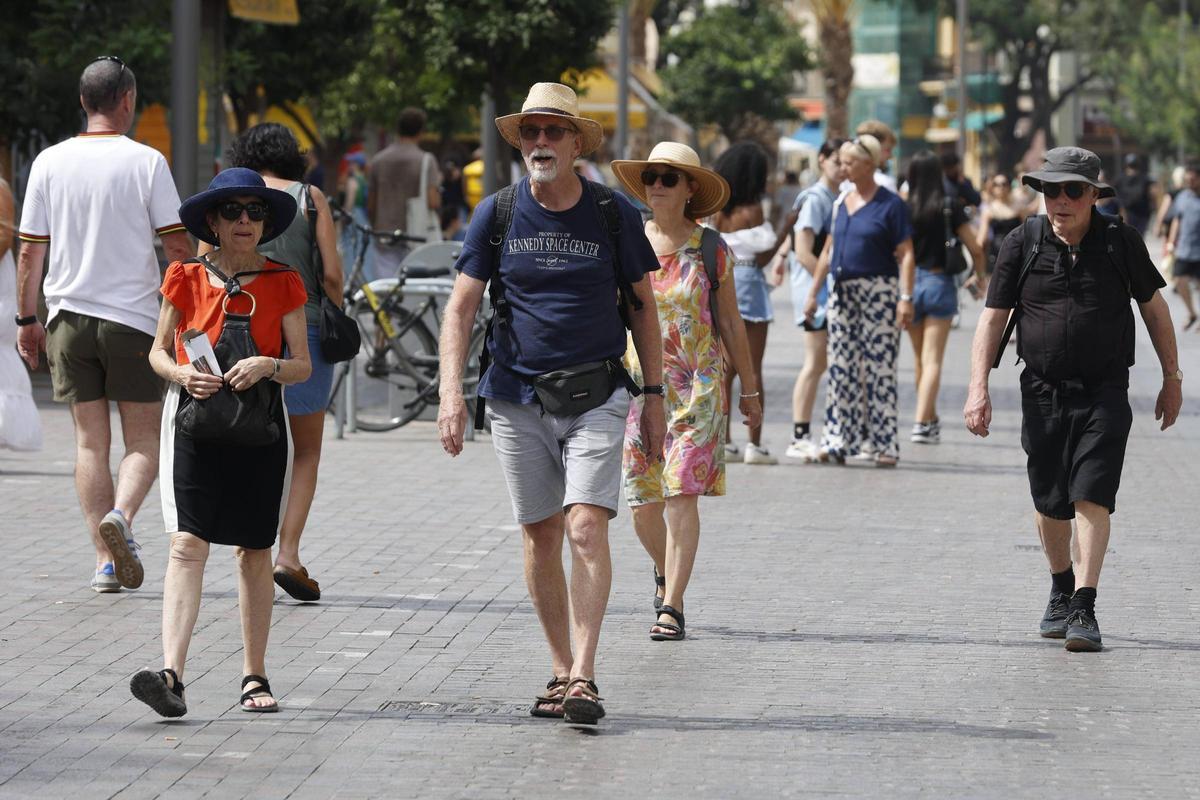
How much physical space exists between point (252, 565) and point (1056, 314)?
9.61 feet

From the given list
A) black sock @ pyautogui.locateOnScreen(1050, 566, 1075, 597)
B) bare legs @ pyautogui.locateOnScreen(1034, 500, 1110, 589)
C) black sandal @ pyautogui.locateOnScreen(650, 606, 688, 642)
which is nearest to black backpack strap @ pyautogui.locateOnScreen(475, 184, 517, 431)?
black sandal @ pyautogui.locateOnScreen(650, 606, 688, 642)

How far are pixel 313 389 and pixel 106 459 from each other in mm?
837

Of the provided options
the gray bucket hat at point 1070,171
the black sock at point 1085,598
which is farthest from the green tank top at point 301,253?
the black sock at point 1085,598

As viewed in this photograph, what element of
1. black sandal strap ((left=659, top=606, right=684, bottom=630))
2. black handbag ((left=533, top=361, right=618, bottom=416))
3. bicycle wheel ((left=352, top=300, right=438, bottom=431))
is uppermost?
black handbag ((left=533, top=361, right=618, bottom=416))

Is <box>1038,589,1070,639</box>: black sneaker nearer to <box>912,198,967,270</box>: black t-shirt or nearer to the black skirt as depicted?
the black skirt

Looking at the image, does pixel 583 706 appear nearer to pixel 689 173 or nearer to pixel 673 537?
pixel 673 537

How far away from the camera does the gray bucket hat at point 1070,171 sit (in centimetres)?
747

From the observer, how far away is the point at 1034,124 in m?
77.8

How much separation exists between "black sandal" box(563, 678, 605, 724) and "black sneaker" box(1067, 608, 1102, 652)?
79.2 inches

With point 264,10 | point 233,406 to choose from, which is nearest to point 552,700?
point 233,406

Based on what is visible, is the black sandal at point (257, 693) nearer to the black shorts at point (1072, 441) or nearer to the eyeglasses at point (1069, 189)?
the black shorts at point (1072, 441)

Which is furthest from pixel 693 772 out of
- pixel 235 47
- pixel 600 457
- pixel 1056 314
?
pixel 235 47

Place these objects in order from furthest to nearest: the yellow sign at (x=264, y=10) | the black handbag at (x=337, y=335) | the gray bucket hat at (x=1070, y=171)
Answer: the yellow sign at (x=264, y=10)
the black handbag at (x=337, y=335)
the gray bucket hat at (x=1070, y=171)

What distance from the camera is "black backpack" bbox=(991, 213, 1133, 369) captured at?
7594 mm
